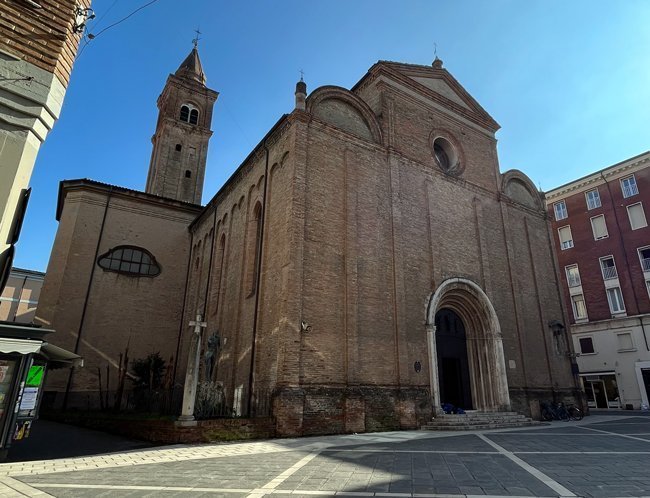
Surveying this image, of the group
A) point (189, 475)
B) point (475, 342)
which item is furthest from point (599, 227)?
point (189, 475)

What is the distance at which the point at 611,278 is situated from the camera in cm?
2680

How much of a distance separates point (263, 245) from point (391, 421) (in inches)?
281

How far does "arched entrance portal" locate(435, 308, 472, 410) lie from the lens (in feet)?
50.6

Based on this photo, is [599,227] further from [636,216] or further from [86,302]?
[86,302]

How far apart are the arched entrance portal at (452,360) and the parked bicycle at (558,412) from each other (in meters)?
3.19

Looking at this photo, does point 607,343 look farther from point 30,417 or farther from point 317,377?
point 30,417

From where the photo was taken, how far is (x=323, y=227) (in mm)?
13164

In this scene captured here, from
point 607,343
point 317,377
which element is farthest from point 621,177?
point 317,377

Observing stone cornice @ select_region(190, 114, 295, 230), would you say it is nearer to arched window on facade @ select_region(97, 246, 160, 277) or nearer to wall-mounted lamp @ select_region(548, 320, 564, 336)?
arched window on facade @ select_region(97, 246, 160, 277)

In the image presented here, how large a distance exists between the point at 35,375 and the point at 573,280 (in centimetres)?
3136

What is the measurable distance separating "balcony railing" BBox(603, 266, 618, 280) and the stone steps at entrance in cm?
1745

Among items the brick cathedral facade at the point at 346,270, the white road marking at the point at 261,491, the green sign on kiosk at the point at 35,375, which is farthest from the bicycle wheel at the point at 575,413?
the green sign on kiosk at the point at 35,375

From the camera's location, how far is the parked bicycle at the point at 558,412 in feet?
52.8

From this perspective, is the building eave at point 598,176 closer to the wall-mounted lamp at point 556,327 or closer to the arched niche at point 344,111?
the wall-mounted lamp at point 556,327
